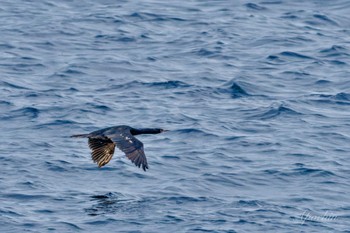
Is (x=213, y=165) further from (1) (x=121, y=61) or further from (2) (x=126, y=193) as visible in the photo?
(1) (x=121, y=61)

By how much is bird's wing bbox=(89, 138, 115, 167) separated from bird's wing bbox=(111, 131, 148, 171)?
0.93 metres

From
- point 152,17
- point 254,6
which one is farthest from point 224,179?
point 254,6

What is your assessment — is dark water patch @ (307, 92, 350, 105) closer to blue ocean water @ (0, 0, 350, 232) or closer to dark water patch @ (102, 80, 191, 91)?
blue ocean water @ (0, 0, 350, 232)

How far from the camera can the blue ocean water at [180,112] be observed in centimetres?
1627

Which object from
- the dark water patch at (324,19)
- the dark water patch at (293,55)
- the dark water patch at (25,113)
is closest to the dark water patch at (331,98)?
the dark water patch at (293,55)

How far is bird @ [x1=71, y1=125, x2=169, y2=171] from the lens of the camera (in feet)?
50.2

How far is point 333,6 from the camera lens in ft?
98.9

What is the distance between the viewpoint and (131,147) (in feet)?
51.0

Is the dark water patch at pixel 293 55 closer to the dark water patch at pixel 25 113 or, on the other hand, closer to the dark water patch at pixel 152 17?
the dark water patch at pixel 152 17

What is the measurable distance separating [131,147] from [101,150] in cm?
169

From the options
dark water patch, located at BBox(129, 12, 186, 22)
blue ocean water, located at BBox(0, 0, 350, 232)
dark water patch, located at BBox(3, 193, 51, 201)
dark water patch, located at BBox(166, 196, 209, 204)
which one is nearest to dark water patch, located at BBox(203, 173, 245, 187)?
blue ocean water, located at BBox(0, 0, 350, 232)

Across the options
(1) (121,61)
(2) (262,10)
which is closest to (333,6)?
(2) (262,10)

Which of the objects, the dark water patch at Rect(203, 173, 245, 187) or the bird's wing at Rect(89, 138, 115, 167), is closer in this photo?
the bird's wing at Rect(89, 138, 115, 167)

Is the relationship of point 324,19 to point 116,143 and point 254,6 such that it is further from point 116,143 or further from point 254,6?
point 116,143
